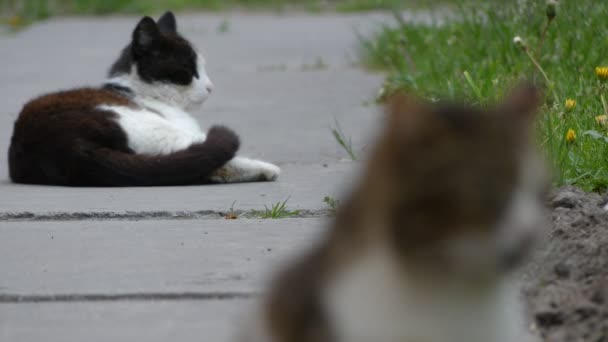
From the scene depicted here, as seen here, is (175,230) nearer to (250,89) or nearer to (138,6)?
(250,89)

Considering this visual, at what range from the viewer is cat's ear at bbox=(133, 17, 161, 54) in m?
A: 5.26

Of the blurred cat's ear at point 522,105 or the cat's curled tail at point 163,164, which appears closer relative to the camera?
the blurred cat's ear at point 522,105

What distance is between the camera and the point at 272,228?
12.0ft

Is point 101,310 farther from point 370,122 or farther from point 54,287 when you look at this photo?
point 370,122

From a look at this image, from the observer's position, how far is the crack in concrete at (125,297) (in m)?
2.87

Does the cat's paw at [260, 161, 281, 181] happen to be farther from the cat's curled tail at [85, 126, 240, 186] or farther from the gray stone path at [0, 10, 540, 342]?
the cat's curled tail at [85, 126, 240, 186]

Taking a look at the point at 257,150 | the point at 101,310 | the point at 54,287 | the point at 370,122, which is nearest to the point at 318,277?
the point at 101,310

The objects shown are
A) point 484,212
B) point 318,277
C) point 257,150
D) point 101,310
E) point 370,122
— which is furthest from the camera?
point 370,122

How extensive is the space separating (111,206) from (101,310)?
4.42 feet

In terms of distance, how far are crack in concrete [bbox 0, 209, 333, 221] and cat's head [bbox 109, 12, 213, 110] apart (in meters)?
1.50

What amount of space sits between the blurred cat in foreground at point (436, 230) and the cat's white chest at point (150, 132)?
3.13 m

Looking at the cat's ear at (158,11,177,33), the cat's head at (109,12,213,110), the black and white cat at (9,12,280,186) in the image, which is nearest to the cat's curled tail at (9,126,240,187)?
the black and white cat at (9,12,280,186)

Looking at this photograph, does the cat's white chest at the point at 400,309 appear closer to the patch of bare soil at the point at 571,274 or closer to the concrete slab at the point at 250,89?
the patch of bare soil at the point at 571,274

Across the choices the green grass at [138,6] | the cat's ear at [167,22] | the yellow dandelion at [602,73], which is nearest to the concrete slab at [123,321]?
the yellow dandelion at [602,73]
